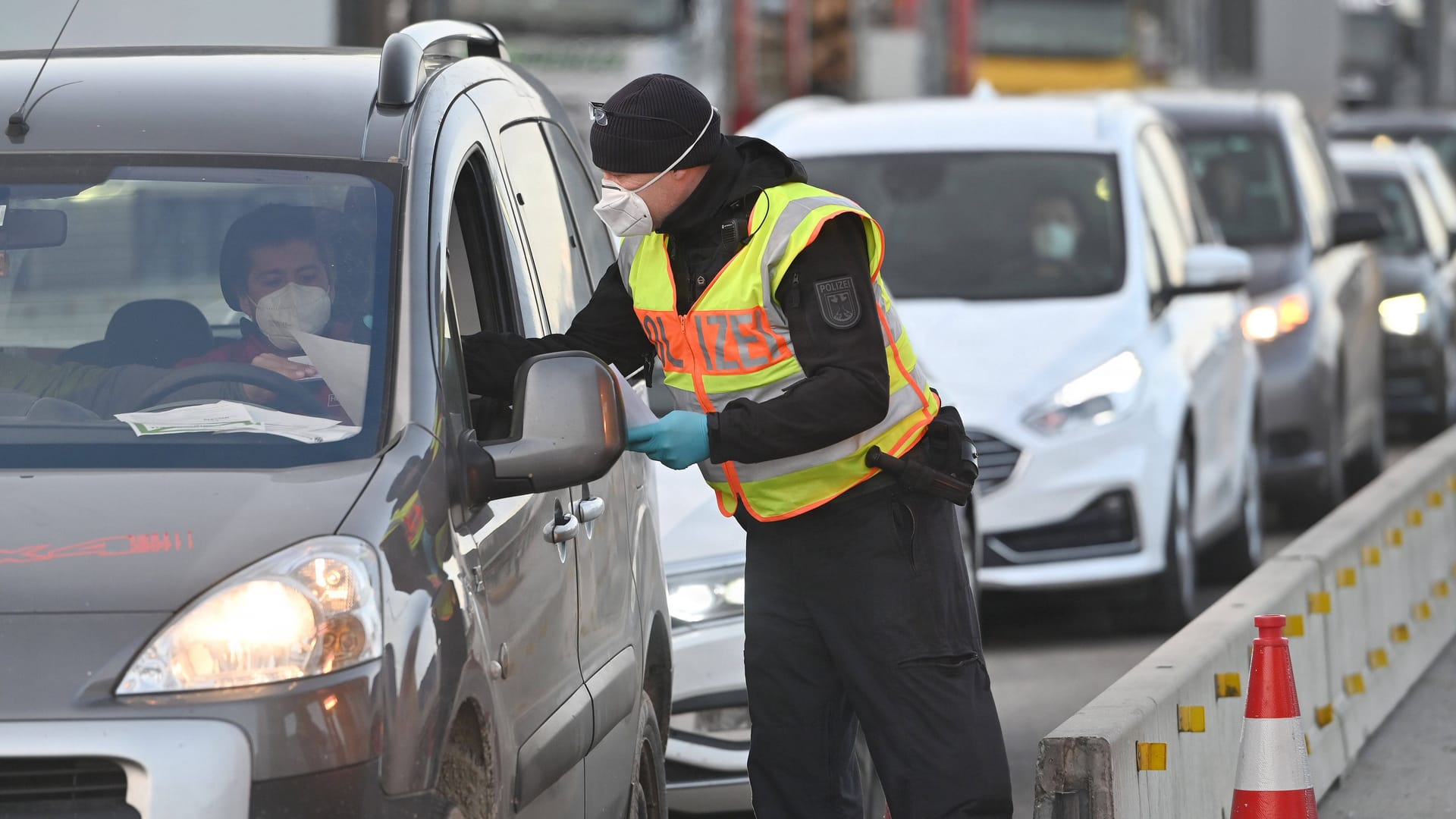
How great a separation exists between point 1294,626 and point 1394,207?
13.6 meters

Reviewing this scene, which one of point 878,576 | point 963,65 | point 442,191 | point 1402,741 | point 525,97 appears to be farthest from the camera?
point 963,65

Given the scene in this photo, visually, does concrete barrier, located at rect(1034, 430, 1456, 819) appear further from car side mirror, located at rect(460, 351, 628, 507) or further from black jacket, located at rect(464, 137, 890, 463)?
car side mirror, located at rect(460, 351, 628, 507)

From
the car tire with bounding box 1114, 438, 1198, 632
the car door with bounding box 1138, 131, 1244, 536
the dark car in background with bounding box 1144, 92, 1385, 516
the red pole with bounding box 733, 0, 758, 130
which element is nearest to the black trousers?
the car tire with bounding box 1114, 438, 1198, 632

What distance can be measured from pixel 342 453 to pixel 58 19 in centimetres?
232

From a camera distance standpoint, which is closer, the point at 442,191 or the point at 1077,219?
the point at 442,191

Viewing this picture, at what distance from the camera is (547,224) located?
5.37 m

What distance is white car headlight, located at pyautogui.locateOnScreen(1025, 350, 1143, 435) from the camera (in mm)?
9664

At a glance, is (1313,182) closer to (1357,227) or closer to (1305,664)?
(1357,227)

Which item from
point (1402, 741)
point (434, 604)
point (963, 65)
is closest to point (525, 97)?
point (434, 604)

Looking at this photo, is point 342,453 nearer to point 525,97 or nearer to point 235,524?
point 235,524

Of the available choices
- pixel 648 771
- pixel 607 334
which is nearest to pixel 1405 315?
pixel 648 771

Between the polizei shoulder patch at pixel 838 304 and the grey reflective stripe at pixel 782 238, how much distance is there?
92 mm

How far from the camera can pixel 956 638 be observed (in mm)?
4762

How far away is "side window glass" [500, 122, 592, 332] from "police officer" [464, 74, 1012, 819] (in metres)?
0.33
